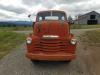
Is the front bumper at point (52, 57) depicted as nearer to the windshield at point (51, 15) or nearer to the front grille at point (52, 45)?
the front grille at point (52, 45)

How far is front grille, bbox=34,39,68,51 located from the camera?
904 centimetres

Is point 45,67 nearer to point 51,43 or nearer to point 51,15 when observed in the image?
point 51,43

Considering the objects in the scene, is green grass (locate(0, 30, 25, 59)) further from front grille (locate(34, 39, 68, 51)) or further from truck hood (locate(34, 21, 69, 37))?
front grille (locate(34, 39, 68, 51))

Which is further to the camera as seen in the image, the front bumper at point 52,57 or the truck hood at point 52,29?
the truck hood at point 52,29

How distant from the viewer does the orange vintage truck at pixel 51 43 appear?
8.85 metres

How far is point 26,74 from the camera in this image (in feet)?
27.4

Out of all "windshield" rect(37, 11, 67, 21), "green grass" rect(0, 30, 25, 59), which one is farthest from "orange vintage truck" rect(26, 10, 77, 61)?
"green grass" rect(0, 30, 25, 59)

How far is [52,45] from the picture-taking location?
9.05 metres

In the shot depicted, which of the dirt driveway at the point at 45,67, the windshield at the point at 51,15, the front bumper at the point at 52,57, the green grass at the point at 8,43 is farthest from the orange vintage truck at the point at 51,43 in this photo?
the green grass at the point at 8,43

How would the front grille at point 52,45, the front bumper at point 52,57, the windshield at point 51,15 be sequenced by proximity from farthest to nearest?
the windshield at point 51,15 → the front grille at point 52,45 → the front bumper at point 52,57

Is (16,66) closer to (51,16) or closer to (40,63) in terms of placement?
(40,63)

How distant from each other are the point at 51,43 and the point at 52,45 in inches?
3.5

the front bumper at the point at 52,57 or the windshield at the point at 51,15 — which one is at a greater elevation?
the windshield at the point at 51,15

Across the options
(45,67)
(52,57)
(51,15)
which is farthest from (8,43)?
(52,57)
